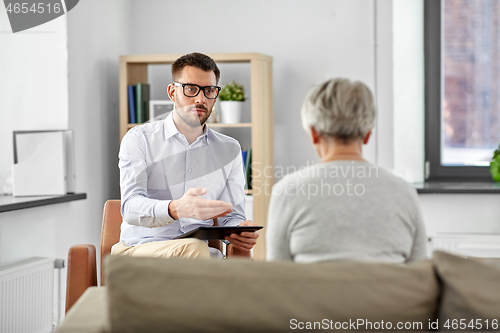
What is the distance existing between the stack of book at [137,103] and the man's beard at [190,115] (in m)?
1.24

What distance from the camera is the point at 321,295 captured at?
861 millimetres

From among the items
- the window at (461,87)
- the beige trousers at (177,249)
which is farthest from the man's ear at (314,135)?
the window at (461,87)

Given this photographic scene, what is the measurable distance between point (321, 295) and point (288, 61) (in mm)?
2791

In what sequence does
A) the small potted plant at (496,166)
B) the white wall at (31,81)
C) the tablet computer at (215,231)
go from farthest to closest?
the small potted plant at (496,166), the white wall at (31,81), the tablet computer at (215,231)

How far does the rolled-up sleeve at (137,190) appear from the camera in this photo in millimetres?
1713

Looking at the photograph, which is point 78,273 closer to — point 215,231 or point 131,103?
point 215,231

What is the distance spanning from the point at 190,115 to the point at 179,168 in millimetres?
222

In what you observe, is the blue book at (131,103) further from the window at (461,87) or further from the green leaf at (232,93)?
the window at (461,87)

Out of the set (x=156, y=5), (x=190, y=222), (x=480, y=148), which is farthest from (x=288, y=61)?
(x=190, y=222)

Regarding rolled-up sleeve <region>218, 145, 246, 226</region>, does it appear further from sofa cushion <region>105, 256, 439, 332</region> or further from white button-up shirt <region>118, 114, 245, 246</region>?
sofa cushion <region>105, 256, 439, 332</region>

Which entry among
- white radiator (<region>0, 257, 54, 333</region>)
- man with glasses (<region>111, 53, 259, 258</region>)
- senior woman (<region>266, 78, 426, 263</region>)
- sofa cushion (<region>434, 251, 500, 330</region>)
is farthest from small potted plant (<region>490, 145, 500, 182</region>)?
white radiator (<region>0, 257, 54, 333</region>)

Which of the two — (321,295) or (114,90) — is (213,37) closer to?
(114,90)

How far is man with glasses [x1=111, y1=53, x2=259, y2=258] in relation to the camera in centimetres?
179

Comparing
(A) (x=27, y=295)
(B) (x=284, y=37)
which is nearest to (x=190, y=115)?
(A) (x=27, y=295)
